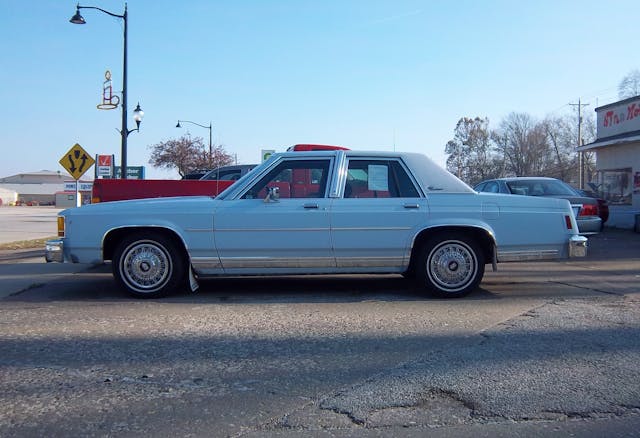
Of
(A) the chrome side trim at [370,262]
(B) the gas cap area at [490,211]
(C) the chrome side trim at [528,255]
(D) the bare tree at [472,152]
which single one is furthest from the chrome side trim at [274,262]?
(D) the bare tree at [472,152]

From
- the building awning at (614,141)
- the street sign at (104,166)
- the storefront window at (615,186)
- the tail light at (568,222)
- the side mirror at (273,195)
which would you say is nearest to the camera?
the side mirror at (273,195)

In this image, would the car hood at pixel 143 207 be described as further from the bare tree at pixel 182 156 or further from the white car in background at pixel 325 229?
the bare tree at pixel 182 156

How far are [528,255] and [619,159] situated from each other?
51.5 feet

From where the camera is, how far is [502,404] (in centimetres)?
369

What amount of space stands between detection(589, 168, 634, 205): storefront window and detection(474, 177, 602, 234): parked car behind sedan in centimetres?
883

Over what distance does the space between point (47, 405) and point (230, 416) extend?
47.3 inches

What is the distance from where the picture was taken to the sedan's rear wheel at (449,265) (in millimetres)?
6809

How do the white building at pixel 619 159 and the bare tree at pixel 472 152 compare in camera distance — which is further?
the bare tree at pixel 472 152

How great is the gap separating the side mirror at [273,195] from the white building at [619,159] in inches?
579

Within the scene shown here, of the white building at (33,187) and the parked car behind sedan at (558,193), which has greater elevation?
the white building at (33,187)

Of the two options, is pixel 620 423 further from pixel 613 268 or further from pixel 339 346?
pixel 613 268

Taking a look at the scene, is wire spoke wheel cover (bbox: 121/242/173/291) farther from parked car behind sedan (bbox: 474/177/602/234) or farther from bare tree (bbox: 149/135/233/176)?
bare tree (bbox: 149/135/233/176)

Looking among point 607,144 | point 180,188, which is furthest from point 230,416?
point 607,144

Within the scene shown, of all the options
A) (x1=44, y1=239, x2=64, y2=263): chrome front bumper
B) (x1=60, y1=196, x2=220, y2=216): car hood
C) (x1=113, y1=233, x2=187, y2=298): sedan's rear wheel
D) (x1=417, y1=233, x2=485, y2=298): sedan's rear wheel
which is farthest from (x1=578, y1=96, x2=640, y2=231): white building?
(x1=44, y1=239, x2=64, y2=263): chrome front bumper
